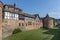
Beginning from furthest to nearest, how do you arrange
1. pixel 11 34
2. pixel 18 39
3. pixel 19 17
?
pixel 19 17
pixel 11 34
pixel 18 39

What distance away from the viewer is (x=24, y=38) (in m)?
35.1

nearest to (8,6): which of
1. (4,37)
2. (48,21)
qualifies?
(48,21)

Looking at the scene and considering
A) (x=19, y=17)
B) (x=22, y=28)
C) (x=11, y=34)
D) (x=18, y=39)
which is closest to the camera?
(x=18, y=39)

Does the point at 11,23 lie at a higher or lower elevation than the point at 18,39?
higher

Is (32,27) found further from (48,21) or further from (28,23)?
(48,21)

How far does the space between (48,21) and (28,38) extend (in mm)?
23378

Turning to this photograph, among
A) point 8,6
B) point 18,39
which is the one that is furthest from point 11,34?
point 8,6

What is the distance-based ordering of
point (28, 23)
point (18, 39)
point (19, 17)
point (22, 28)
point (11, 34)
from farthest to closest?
1. point (19, 17)
2. point (28, 23)
3. point (22, 28)
4. point (11, 34)
5. point (18, 39)

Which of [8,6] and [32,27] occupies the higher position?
[8,6]

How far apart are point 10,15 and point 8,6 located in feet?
26.9

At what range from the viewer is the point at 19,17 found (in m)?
55.0

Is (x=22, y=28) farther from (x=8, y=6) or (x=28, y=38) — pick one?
(x=8, y=6)

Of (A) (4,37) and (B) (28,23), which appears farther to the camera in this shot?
(B) (28,23)

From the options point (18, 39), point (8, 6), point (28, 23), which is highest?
point (8, 6)
